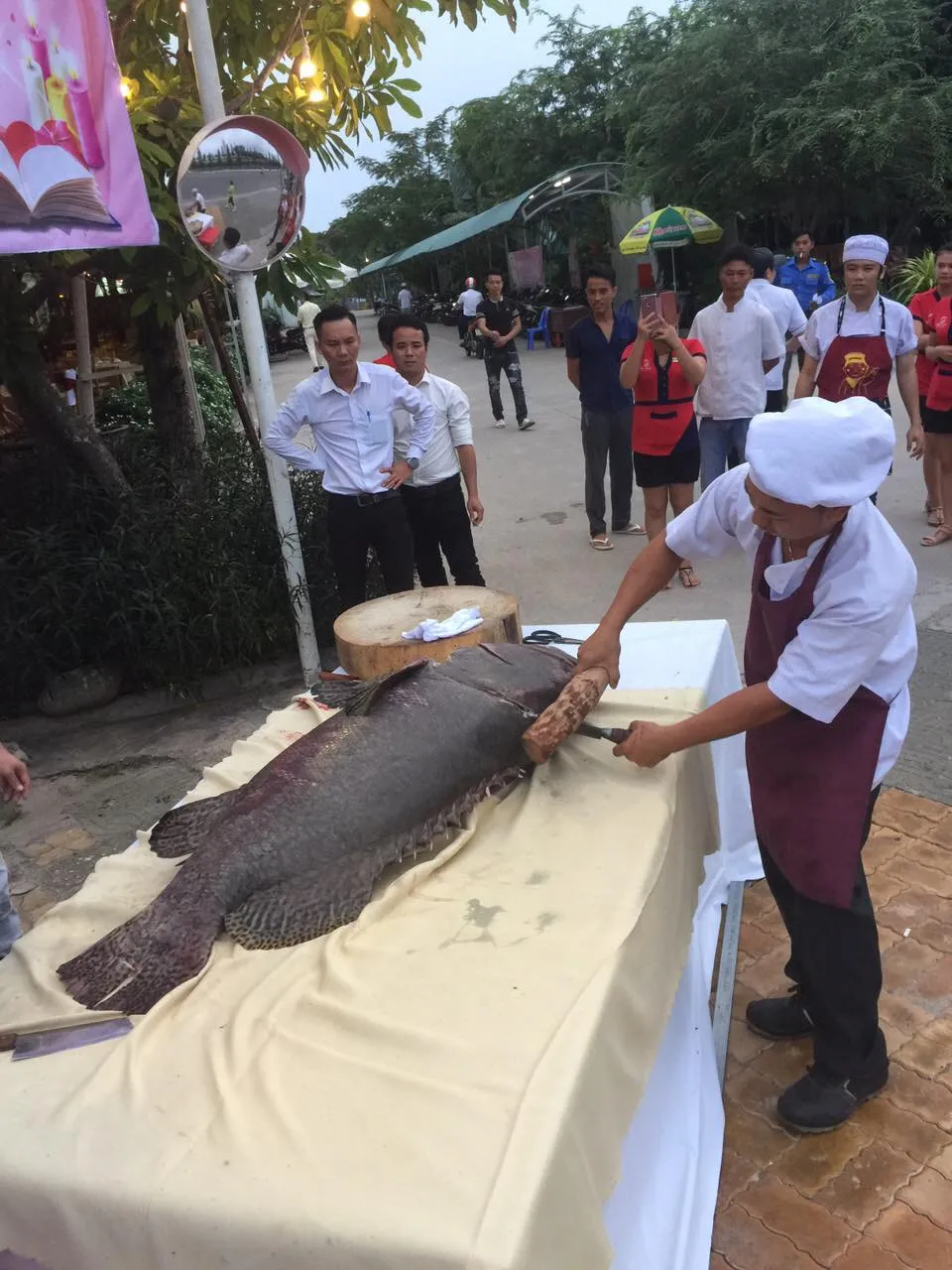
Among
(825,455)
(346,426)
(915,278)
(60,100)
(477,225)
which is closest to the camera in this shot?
(825,455)

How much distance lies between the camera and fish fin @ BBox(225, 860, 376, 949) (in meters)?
1.74

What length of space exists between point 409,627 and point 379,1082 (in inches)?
74.4

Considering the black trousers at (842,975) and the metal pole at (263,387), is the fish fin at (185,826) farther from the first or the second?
the metal pole at (263,387)

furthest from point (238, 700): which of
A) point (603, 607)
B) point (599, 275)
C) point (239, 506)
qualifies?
point (599, 275)

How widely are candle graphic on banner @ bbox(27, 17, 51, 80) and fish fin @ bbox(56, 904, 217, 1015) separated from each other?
330 cm

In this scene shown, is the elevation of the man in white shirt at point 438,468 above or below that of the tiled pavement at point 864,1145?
above

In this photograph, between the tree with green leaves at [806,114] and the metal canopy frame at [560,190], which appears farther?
the metal canopy frame at [560,190]

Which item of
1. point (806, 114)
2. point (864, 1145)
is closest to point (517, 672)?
point (864, 1145)

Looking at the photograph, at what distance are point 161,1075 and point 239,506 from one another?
4.24m

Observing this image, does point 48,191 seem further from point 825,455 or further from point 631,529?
point 631,529

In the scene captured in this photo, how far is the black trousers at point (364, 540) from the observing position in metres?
4.40

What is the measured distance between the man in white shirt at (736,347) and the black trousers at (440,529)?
5.48ft

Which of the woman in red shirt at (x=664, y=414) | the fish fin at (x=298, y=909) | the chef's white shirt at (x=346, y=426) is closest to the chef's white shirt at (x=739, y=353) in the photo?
the woman in red shirt at (x=664, y=414)

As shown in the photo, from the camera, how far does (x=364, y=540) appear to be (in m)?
4.48
